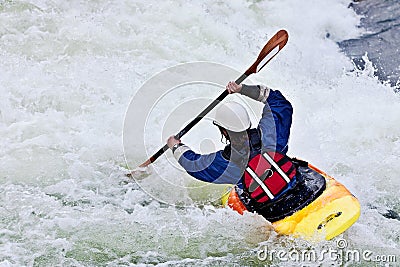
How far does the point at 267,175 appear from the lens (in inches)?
158

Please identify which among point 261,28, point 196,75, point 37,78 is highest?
point 261,28

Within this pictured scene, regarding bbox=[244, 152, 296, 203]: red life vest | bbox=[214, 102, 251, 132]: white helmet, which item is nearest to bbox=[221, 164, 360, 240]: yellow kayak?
bbox=[244, 152, 296, 203]: red life vest

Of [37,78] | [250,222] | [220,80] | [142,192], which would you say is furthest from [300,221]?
[37,78]

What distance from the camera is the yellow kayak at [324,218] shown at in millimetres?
4031

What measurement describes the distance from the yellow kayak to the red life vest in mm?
225

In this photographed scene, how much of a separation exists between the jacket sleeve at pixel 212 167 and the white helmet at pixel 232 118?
0.22 meters

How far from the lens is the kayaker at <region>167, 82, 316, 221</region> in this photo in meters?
3.88

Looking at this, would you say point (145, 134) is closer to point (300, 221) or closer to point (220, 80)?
point (220, 80)

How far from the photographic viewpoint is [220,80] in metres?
6.83

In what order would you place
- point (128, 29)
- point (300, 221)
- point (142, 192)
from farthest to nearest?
point (128, 29) → point (142, 192) → point (300, 221)

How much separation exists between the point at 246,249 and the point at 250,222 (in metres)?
0.20

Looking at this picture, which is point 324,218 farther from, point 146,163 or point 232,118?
point 146,163

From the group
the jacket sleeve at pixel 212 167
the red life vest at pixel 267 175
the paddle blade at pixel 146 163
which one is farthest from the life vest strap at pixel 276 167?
the paddle blade at pixel 146 163

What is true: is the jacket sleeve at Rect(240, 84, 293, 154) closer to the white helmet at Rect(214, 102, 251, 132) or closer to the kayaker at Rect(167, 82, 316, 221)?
the kayaker at Rect(167, 82, 316, 221)
